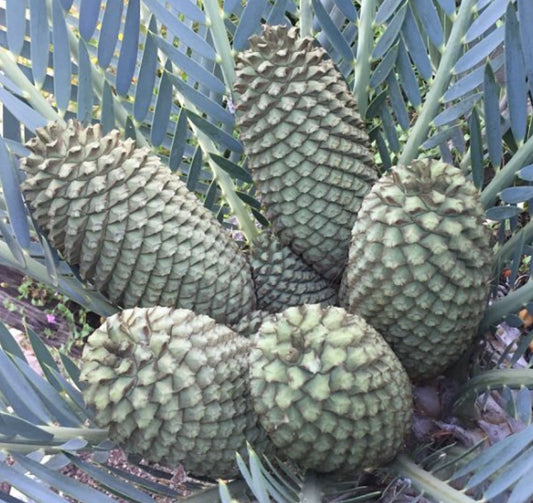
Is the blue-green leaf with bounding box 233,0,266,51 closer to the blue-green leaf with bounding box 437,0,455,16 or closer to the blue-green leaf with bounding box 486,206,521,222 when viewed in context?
the blue-green leaf with bounding box 437,0,455,16

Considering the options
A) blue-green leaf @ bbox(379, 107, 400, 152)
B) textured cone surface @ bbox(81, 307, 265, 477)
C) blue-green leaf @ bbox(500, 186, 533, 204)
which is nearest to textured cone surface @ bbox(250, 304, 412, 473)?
textured cone surface @ bbox(81, 307, 265, 477)

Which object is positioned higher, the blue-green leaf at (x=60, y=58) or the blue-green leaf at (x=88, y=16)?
the blue-green leaf at (x=88, y=16)

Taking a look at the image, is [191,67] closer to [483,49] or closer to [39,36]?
[39,36]

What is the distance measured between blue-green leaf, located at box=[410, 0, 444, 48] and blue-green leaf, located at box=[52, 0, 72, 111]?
438 millimetres

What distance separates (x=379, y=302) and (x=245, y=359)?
15 cm

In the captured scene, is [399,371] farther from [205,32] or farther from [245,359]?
[205,32]

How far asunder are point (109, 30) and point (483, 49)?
46cm

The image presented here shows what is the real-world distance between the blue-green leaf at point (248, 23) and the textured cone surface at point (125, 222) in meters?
0.21

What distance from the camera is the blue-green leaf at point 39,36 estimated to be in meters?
0.88

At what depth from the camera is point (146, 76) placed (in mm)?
925

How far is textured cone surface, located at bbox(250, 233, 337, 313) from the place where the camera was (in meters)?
0.93

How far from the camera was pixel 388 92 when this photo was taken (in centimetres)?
99

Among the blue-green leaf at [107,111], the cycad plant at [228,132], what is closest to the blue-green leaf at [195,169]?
the cycad plant at [228,132]

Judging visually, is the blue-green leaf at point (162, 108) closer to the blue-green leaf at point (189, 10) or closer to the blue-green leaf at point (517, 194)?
the blue-green leaf at point (189, 10)
